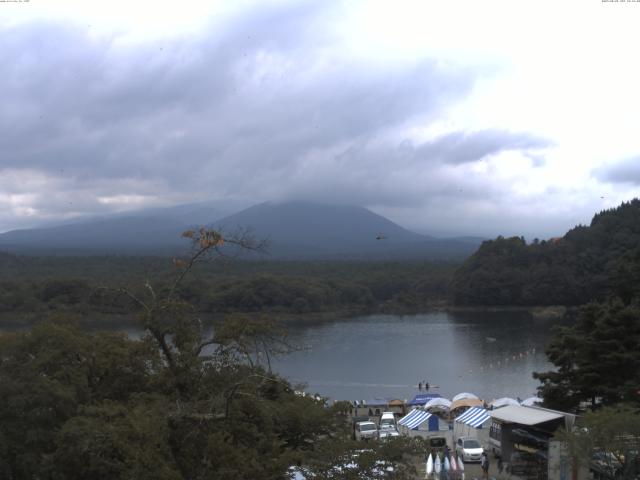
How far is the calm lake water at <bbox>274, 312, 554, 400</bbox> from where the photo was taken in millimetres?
19750

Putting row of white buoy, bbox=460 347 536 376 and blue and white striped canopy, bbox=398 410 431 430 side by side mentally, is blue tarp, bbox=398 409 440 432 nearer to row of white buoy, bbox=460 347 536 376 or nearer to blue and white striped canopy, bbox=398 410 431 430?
blue and white striped canopy, bbox=398 410 431 430

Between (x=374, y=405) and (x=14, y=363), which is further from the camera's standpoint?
(x=374, y=405)

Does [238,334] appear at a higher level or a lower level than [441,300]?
higher

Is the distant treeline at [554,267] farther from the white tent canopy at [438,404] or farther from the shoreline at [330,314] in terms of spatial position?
the white tent canopy at [438,404]

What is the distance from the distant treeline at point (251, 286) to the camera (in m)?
33.2

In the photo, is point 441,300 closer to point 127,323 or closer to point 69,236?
point 127,323

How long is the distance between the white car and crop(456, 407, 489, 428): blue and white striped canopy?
71 centimetres

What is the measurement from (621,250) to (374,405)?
2782 cm

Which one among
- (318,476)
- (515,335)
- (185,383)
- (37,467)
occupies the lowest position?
(515,335)

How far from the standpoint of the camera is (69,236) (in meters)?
147

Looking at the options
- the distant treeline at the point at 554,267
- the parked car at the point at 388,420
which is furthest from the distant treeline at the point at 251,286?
the parked car at the point at 388,420

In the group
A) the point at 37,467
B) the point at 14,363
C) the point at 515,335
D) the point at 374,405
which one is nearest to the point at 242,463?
the point at 37,467

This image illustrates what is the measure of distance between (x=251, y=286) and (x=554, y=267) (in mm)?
17615

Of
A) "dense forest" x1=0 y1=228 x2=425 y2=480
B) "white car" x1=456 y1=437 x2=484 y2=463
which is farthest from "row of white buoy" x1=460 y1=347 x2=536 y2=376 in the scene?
"dense forest" x1=0 y1=228 x2=425 y2=480
